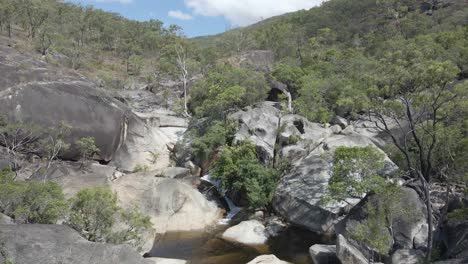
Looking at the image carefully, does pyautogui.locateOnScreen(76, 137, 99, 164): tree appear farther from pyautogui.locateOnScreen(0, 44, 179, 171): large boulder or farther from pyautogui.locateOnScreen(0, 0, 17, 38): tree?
pyautogui.locateOnScreen(0, 0, 17, 38): tree

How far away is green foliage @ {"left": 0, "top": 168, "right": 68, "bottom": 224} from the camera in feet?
57.8

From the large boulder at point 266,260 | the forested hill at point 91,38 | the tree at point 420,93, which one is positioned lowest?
the large boulder at point 266,260

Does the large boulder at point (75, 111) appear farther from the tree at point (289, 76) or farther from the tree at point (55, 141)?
the tree at point (289, 76)

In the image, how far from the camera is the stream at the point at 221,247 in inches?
917

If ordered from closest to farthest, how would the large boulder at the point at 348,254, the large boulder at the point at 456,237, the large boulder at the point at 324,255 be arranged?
1. the large boulder at the point at 456,237
2. the large boulder at the point at 348,254
3. the large boulder at the point at 324,255

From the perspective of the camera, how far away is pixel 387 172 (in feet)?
80.4

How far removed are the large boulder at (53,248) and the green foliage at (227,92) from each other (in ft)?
85.2

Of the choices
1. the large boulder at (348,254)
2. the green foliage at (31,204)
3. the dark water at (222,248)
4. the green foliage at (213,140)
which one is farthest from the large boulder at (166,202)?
the large boulder at (348,254)

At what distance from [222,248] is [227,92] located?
19.9 meters

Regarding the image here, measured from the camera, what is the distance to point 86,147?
3253 centimetres

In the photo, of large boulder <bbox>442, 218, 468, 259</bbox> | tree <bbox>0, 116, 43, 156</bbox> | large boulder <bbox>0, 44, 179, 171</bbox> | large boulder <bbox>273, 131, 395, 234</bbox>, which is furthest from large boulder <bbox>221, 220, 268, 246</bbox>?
tree <bbox>0, 116, 43, 156</bbox>

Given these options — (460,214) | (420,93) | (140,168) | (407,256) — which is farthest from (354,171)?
(140,168)

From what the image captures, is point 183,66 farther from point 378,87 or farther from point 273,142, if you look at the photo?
point 378,87

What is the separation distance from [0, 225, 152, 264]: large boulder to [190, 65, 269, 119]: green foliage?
2598 cm
